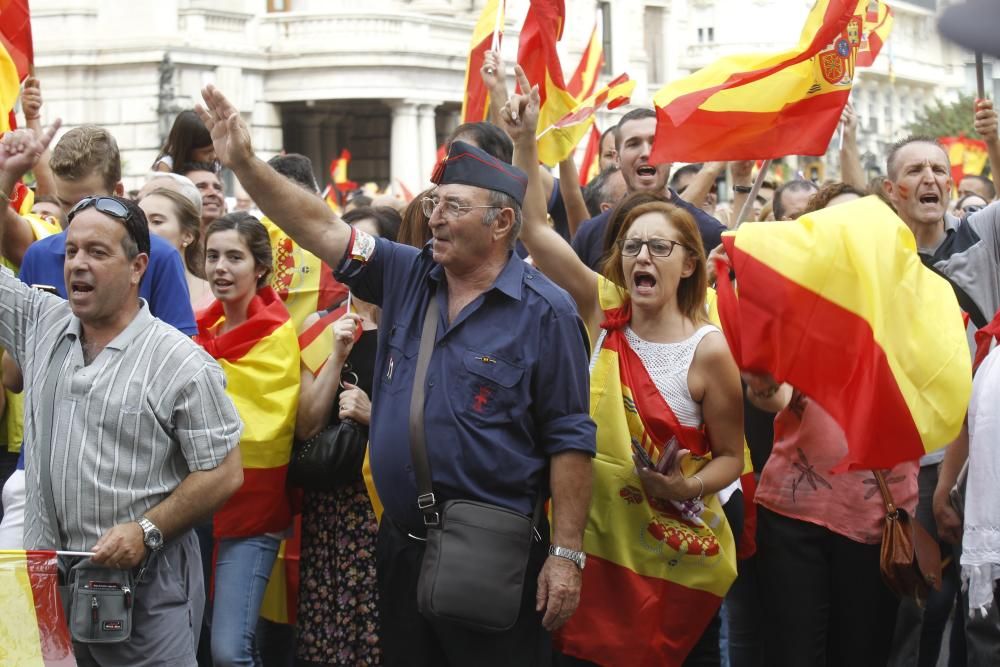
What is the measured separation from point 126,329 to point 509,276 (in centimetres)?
114

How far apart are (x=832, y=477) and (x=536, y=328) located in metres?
1.47

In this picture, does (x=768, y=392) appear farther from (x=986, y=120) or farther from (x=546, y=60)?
(x=546, y=60)

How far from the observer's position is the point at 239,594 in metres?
5.86

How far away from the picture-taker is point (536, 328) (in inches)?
183

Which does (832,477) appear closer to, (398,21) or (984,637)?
(984,637)

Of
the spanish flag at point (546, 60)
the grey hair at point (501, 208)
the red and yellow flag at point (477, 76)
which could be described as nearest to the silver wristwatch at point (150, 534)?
the grey hair at point (501, 208)

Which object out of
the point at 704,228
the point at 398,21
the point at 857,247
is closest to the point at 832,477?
the point at 857,247

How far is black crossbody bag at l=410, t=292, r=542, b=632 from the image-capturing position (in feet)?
14.6

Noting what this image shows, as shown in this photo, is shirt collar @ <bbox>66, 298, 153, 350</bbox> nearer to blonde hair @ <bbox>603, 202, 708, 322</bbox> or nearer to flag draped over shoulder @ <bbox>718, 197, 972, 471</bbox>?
blonde hair @ <bbox>603, 202, 708, 322</bbox>

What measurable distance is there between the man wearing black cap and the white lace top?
0.57 m

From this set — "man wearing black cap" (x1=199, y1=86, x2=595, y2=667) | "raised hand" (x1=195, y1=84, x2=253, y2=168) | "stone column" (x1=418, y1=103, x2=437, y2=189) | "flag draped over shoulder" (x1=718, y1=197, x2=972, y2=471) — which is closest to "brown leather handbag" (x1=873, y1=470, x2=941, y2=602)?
"flag draped over shoulder" (x1=718, y1=197, x2=972, y2=471)

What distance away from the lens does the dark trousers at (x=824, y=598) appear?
550 cm

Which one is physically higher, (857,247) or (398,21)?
(398,21)

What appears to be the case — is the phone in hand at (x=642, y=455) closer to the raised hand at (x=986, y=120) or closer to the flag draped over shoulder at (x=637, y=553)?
the flag draped over shoulder at (x=637, y=553)
